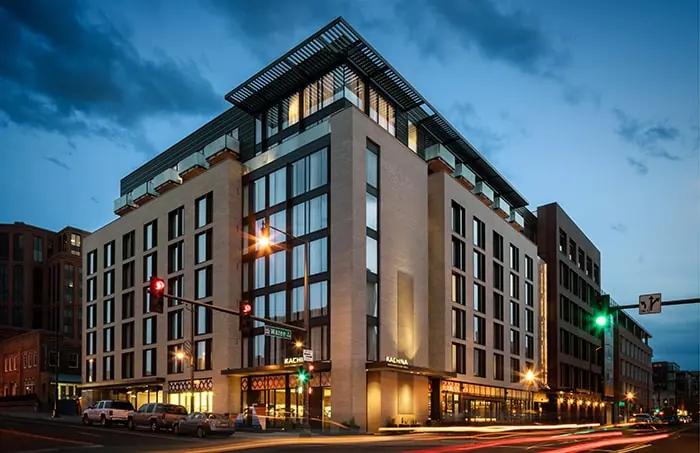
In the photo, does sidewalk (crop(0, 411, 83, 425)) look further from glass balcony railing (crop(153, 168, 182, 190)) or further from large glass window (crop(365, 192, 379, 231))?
large glass window (crop(365, 192, 379, 231))

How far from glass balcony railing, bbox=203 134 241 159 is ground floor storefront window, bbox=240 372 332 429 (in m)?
21.2

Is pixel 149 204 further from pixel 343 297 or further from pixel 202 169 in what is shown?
pixel 343 297

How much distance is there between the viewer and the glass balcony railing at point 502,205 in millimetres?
82213

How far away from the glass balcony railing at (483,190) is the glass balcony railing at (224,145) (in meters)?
26.8

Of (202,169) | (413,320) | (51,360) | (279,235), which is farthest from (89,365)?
(413,320)

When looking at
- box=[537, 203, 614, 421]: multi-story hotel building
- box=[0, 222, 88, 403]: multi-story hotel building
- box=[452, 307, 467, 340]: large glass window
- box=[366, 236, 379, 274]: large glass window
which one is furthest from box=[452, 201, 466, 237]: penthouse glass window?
box=[0, 222, 88, 403]: multi-story hotel building

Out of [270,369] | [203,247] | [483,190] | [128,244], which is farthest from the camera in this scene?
[128,244]

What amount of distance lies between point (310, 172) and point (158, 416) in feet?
74.3

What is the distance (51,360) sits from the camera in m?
100

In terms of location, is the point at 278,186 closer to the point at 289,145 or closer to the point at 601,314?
the point at 289,145

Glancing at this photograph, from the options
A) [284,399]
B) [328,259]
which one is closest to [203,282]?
[284,399]

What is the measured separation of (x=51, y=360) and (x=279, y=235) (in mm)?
58570

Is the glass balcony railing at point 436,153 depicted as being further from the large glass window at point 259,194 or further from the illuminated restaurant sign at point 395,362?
the illuminated restaurant sign at point 395,362

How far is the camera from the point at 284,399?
184 ft
